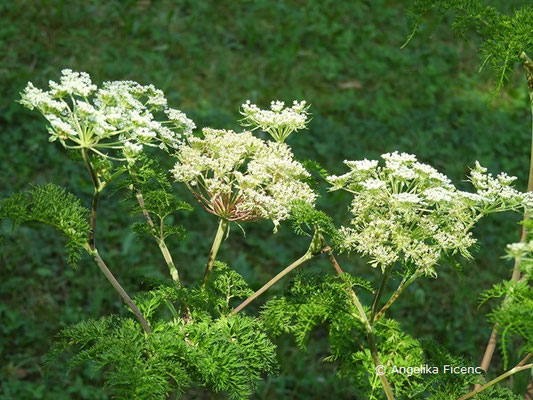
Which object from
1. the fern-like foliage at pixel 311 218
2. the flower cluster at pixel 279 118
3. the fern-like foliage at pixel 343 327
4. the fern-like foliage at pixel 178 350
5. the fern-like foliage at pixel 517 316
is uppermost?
the flower cluster at pixel 279 118

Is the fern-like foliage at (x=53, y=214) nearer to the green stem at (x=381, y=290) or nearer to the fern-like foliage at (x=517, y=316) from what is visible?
the green stem at (x=381, y=290)

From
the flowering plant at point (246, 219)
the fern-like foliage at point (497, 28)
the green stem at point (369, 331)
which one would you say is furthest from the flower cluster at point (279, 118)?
the fern-like foliage at point (497, 28)

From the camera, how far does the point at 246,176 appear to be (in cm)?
155

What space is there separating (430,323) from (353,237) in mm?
3009

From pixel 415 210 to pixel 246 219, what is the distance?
0.39 metres

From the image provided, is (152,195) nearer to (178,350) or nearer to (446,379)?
(178,350)

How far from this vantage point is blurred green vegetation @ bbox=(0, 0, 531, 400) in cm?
404

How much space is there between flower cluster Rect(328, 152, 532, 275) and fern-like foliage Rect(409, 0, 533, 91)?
30 cm

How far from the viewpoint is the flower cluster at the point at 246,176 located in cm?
155

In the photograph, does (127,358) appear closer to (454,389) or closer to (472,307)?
(454,389)

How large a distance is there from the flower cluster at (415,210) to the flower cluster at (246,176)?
10cm

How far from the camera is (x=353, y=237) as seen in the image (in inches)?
60.2

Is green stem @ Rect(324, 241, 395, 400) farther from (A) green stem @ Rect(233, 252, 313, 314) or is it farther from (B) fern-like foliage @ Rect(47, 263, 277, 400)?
(B) fern-like foliage @ Rect(47, 263, 277, 400)

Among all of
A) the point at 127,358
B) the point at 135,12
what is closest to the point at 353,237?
the point at 127,358
